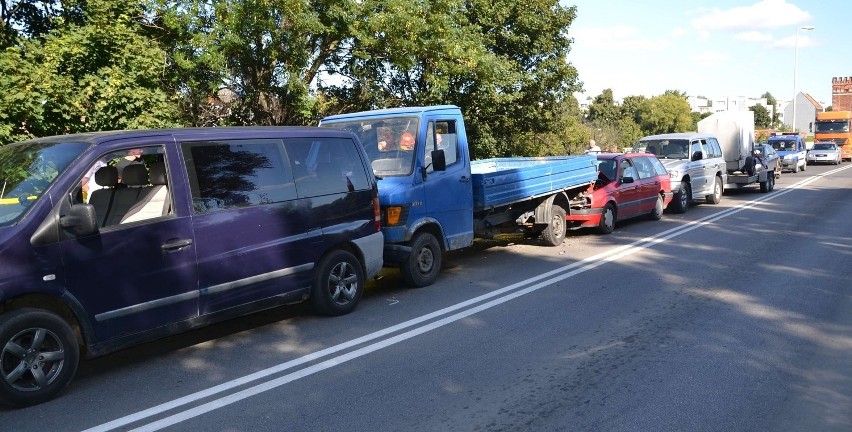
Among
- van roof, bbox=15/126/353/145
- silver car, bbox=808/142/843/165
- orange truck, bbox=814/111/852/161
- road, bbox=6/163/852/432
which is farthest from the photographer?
orange truck, bbox=814/111/852/161

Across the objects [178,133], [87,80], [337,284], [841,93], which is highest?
[87,80]

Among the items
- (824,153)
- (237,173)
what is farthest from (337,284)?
(824,153)

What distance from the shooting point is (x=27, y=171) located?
573 centimetres

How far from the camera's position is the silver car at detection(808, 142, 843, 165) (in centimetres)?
4362

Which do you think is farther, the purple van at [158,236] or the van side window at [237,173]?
the van side window at [237,173]

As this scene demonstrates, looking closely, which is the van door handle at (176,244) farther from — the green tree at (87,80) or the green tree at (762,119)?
the green tree at (762,119)

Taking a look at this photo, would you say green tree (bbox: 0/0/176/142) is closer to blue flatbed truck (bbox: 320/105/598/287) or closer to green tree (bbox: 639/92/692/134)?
blue flatbed truck (bbox: 320/105/598/287)

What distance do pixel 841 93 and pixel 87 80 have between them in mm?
90963

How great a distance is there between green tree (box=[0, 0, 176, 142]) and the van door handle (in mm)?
5258

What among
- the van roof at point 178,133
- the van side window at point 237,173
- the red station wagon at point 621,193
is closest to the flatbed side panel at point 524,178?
the red station wagon at point 621,193

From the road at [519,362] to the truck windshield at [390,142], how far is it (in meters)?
1.62

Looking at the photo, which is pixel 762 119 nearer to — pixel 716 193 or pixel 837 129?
pixel 837 129

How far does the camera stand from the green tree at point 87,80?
10.2m

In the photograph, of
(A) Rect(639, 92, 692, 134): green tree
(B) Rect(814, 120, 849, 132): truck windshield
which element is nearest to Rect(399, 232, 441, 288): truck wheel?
(B) Rect(814, 120, 849, 132): truck windshield
